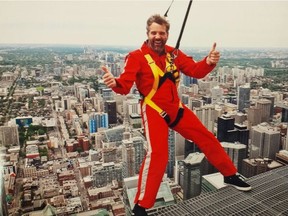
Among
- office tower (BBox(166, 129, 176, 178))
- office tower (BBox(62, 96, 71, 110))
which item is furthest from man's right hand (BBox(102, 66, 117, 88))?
office tower (BBox(62, 96, 71, 110))

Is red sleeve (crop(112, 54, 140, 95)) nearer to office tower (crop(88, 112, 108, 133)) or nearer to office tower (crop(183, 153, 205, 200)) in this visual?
office tower (crop(183, 153, 205, 200))

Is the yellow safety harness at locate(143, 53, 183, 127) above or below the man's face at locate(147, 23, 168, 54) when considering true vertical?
below

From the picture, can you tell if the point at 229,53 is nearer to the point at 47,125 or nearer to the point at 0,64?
the point at 47,125

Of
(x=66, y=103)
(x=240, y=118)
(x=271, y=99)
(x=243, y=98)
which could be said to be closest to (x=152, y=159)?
(x=240, y=118)

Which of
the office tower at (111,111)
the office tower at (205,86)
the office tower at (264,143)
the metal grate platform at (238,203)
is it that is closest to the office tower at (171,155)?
the office tower at (264,143)

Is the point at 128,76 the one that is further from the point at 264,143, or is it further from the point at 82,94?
the point at 82,94

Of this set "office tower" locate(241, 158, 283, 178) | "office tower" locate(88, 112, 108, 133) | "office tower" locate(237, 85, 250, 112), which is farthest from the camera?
"office tower" locate(237, 85, 250, 112)

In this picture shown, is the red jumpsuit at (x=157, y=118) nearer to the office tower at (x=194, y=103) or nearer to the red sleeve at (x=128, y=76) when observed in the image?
the red sleeve at (x=128, y=76)
